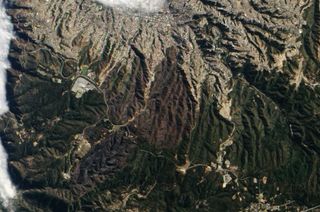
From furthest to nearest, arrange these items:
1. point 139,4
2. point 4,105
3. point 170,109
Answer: point 4,105, point 139,4, point 170,109

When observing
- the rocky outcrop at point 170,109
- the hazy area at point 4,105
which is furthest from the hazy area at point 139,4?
the hazy area at point 4,105

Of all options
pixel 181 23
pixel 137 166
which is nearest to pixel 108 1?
pixel 181 23

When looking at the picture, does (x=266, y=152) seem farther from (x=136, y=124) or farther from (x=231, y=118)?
(x=136, y=124)

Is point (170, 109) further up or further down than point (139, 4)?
further down

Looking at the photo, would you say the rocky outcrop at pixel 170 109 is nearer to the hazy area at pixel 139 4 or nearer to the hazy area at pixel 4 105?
the hazy area at pixel 139 4

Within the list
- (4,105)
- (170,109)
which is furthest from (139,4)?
(4,105)

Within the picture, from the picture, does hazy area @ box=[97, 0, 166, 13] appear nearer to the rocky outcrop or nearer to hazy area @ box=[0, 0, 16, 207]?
the rocky outcrop

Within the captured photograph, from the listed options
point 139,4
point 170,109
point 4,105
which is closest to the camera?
point 170,109

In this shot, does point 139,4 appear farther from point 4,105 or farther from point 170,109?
point 4,105
